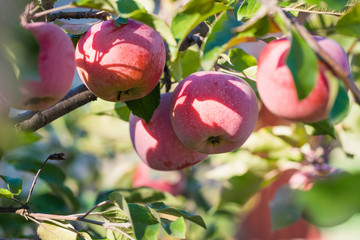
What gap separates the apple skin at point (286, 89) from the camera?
1.95 feet

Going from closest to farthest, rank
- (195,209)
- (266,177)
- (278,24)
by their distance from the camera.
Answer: (278,24)
(266,177)
(195,209)

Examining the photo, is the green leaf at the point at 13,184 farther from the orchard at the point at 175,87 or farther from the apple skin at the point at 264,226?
the apple skin at the point at 264,226

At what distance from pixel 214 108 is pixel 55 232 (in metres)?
0.35

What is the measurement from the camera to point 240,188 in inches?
55.6

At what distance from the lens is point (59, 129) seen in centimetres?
217

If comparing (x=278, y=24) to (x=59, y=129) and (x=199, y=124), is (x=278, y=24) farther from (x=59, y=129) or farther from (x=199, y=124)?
(x=59, y=129)

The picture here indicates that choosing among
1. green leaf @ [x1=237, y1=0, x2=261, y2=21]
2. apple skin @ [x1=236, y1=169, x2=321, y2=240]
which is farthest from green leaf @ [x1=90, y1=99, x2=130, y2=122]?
apple skin @ [x1=236, y1=169, x2=321, y2=240]

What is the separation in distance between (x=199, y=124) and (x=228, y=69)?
23 cm

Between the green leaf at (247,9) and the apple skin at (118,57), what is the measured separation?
16 cm

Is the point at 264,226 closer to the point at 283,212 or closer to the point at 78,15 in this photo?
the point at 283,212

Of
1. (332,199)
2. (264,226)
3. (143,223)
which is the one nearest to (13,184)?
(143,223)

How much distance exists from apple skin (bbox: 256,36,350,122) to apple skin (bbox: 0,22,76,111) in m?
0.27

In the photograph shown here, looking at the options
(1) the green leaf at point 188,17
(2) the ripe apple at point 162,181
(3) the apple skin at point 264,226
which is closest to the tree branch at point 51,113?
(1) the green leaf at point 188,17

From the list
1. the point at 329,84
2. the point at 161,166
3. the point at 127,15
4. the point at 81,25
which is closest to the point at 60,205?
the point at 161,166
